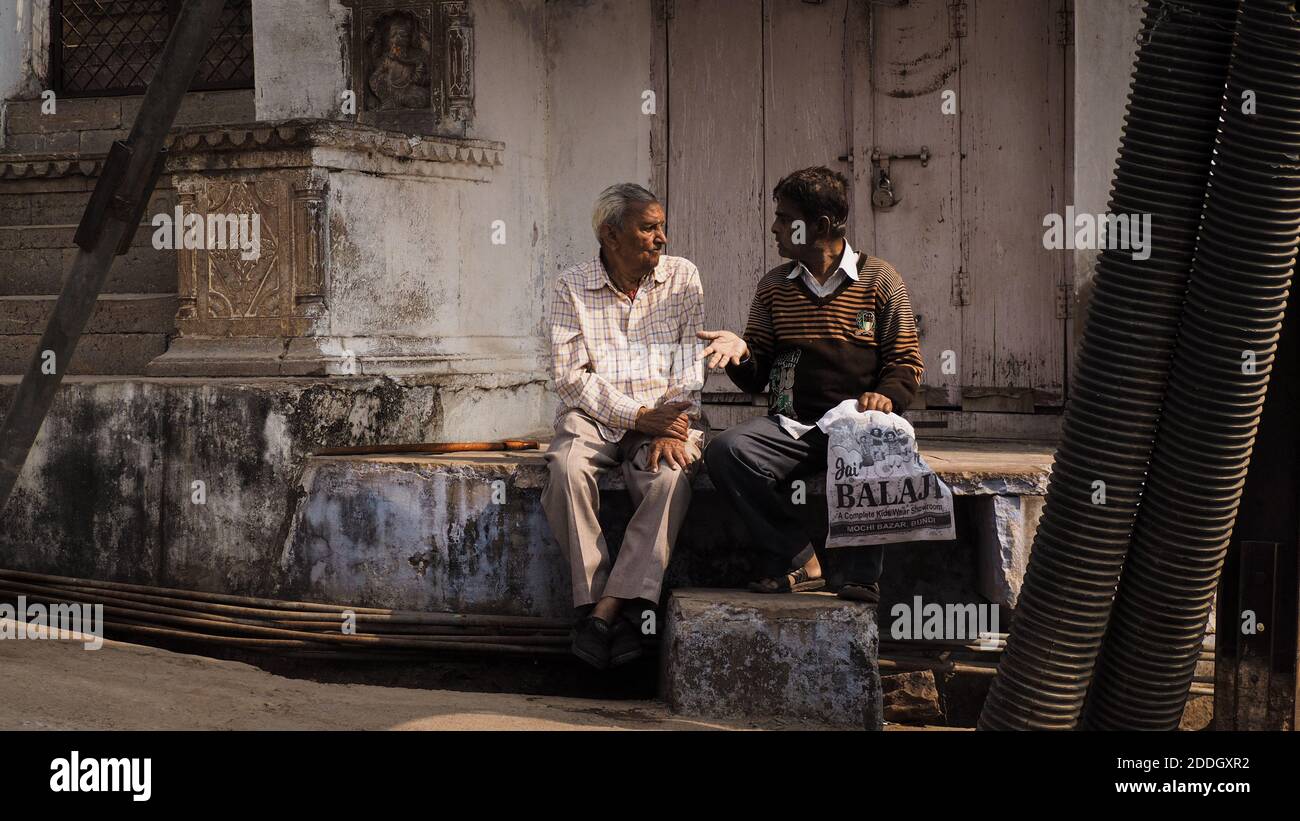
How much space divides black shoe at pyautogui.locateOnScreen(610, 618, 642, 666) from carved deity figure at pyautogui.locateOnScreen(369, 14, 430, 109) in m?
3.16

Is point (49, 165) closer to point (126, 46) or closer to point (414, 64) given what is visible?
point (126, 46)

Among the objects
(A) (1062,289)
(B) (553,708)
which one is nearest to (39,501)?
(B) (553,708)

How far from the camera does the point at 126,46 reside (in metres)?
8.51

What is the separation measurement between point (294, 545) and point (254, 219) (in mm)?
1511

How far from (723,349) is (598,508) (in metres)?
0.84

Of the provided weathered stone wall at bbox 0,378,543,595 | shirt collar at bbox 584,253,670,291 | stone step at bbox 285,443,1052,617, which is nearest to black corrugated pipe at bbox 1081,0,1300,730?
stone step at bbox 285,443,1052,617

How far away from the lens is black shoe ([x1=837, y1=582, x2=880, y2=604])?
502cm

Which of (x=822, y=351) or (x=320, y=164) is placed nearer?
(x=822, y=351)

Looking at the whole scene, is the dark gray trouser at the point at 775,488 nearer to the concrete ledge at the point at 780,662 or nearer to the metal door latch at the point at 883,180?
the concrete ledge at the point at 780,662

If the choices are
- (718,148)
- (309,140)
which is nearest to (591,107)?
(718,148)

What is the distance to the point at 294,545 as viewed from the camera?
19.7 feet

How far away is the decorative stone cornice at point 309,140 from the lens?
6.17 metres

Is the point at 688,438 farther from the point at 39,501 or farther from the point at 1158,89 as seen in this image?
the point at 39,501

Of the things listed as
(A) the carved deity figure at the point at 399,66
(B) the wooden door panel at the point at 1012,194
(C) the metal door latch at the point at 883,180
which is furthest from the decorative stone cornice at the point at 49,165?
(B) the wooden door panel at the point at 1012,194
